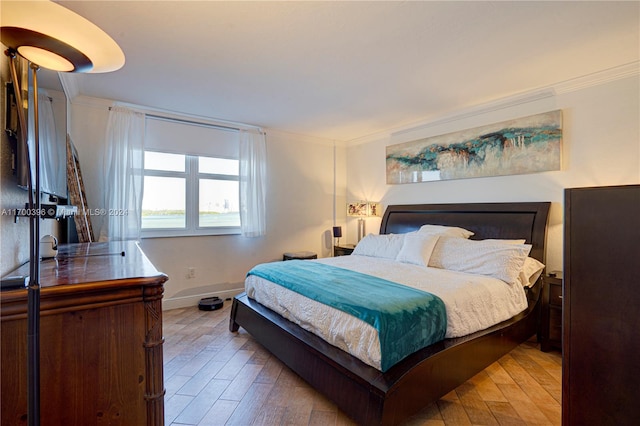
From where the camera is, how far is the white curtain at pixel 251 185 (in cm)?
406

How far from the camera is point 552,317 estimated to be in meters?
2.59

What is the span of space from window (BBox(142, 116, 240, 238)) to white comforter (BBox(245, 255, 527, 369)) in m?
1.57

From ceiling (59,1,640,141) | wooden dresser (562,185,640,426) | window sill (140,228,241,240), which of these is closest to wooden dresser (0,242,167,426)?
wooden dresser (562,185,640,426)

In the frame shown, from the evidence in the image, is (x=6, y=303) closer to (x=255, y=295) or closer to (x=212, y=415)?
(x=212, y=415)

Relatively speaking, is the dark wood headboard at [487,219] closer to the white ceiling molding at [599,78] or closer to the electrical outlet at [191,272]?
the white ceiling molding at [599,78]

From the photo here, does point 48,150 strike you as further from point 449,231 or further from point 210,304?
point 449,231

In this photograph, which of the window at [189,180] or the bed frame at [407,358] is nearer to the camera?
the bed frame at [407,358]

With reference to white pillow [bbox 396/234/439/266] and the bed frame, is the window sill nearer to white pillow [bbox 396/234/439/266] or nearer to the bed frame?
the bed frame

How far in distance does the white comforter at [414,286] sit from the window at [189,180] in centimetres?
157

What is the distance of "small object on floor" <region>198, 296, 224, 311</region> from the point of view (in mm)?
3627

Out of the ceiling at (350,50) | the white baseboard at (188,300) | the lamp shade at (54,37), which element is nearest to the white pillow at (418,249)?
the ceiling at (350,50)

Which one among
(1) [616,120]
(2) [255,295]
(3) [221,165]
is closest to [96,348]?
(2) [255,295]

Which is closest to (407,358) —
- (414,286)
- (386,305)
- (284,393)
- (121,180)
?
(386,305)

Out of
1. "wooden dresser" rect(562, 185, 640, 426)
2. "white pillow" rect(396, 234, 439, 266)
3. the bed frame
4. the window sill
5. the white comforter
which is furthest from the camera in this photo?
the window sill
